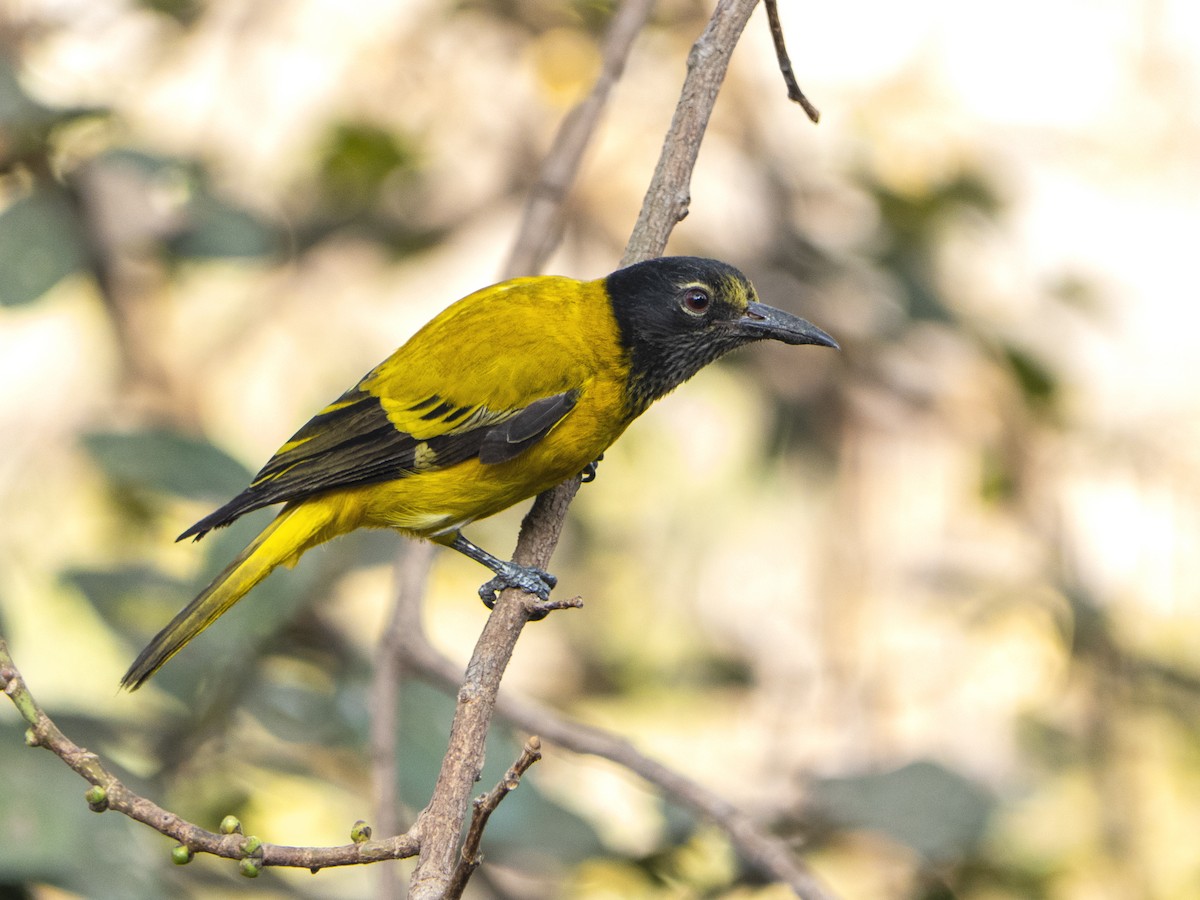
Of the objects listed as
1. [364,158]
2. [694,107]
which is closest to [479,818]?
[694,107]

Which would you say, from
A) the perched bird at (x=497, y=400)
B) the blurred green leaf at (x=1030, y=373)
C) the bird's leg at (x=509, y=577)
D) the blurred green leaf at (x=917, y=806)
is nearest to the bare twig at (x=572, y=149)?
the perched bird at (x=497, y=400)

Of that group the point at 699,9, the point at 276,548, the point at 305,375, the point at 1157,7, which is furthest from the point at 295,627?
the point at 1157,7

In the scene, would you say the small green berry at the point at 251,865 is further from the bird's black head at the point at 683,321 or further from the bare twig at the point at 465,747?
the bird's black head at the point at 683,321

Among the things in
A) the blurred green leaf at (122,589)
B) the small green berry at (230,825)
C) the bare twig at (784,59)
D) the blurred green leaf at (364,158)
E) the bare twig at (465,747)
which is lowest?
the small green berry at (230,825)

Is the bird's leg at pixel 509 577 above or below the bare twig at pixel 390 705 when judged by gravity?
above

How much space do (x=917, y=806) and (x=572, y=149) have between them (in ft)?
5.69

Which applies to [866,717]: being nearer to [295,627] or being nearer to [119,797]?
[295,627]

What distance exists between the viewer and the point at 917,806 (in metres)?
3.00

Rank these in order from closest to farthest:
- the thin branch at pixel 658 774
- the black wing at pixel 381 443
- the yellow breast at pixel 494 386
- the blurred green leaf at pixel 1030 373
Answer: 1. the thin branch at pixel 658 774
2. the black wing at pixel 381 443
3. the yellow breast at pixel 494 386
4. the blurred green leaf at pixel 1030 373

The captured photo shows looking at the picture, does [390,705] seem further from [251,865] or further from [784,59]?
[784,59]

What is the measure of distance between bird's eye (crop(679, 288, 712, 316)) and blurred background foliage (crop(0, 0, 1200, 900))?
4.08 feet

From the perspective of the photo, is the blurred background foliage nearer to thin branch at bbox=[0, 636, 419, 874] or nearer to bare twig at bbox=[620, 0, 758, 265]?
bare twig at bbox=[620, 0, 758, 265]

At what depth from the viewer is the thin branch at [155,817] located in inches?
66.4

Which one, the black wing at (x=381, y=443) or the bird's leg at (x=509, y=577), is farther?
the black wing at (x=381, y=443)
